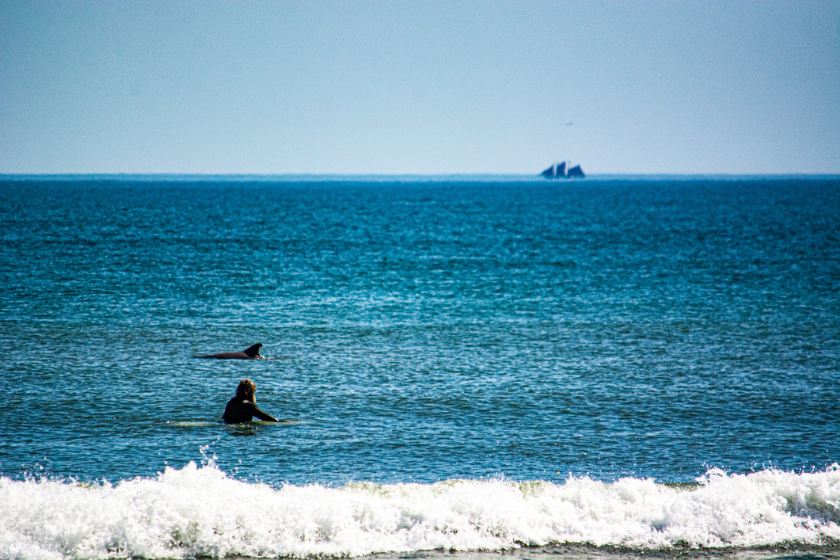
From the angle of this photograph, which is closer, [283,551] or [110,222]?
[283,551]

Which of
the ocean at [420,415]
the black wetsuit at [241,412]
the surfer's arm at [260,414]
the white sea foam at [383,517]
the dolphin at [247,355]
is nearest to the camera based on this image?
the white sea foam at [383,517]

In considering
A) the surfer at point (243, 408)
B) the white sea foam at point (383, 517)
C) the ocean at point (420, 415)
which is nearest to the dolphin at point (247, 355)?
the ocean at point (420, 415)

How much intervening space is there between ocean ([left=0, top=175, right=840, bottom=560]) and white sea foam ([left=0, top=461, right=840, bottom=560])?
0.04 meters

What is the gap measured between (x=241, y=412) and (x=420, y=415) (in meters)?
4.20

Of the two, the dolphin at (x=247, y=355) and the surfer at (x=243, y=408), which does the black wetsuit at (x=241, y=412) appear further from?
the dolphin at (x=247, y=355)

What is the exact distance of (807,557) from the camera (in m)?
10.6

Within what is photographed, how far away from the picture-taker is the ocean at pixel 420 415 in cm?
1096

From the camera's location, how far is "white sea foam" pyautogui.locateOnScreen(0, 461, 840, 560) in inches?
412

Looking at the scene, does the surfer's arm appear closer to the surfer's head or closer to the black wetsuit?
the black wetsuit

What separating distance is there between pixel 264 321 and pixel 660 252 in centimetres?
4289

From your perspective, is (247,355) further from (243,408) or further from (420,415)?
(420,415)

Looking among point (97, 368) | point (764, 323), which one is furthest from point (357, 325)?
point (764, 323)

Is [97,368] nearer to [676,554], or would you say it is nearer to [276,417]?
[276,417]

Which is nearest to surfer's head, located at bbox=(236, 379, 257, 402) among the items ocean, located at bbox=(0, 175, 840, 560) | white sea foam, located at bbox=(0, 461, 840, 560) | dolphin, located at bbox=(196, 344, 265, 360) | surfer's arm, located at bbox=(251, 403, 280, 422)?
surfer's arm, located at bbox=(251, 403, 280, 422)
